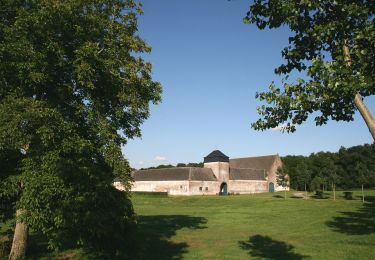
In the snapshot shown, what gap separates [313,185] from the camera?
59156 millimetres

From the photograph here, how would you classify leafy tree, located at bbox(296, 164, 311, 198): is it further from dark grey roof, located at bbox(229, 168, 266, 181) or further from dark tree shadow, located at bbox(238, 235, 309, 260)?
dark tree shadow, located at bbox(238, 235, 309, 260)

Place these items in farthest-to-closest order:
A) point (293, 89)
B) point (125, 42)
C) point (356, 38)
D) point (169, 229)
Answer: point (169, 229) < point (125, 42) < point (293, 89) < point (356, 38)

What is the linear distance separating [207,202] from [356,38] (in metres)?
47.3

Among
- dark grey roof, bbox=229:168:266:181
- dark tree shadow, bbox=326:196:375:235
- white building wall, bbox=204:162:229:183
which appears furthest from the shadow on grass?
dark grey roof, bbox=229:168:266:181

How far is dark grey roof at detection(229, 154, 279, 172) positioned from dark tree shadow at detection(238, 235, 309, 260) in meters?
70.7

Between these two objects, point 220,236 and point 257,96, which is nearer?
point 257,96

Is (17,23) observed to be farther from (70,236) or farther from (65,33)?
(70,236)

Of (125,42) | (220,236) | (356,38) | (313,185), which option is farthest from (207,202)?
(356,38)

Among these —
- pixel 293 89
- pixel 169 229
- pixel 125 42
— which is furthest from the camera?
pixel 169 229

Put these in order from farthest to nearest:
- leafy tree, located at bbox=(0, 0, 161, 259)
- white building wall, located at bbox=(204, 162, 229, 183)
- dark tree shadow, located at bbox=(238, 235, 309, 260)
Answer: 1. white building wall, located at bbox=(204, 162, 229, 183)
2. dark tree shadow, located at bbox=(238, 235, 309, 260)
3. leafy tree, located at bbox=(0, 0, 161, 259)

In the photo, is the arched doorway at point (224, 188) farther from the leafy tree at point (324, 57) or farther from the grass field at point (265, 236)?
→ the leafy tree at point (324, 57)

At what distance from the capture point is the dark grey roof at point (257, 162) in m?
91.9

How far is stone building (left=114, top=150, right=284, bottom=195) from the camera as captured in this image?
75125mm

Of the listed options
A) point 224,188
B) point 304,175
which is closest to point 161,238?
point 304,175
